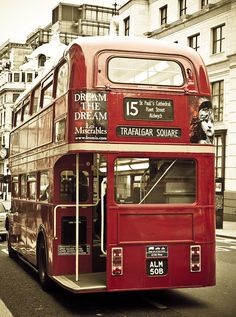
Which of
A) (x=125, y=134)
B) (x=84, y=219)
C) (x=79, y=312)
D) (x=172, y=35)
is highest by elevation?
(x=172, y=35)

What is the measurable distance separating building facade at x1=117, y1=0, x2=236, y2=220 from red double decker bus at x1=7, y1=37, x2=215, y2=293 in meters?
22.3

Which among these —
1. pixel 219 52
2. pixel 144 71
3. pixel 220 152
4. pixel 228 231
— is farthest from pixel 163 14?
pixel 144 71

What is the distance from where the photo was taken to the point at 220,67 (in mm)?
34312

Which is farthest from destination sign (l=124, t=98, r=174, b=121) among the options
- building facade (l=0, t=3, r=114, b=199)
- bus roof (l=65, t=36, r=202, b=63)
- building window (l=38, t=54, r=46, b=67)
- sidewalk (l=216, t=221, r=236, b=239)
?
building window (l=38, t=54, r=46, b=67)

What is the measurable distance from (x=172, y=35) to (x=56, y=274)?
30.5 m

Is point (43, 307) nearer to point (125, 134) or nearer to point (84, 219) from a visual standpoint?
point (84, 219)

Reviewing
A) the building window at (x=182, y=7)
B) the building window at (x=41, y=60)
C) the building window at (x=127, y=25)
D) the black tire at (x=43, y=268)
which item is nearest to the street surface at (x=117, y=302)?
the black tire at (x=43, y=268)

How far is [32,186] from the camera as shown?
1359cm

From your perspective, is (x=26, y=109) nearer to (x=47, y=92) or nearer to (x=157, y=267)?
(x=47, y=92)

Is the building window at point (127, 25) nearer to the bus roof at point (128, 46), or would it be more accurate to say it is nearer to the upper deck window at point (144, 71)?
the bus roof at point (128, 46)

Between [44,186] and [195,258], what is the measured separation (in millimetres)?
3531

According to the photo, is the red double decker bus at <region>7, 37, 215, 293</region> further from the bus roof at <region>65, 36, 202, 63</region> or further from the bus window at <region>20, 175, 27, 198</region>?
the bus window at <region>20, 175, 27, 198</region>

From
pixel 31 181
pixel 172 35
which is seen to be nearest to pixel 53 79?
pixel 31 181

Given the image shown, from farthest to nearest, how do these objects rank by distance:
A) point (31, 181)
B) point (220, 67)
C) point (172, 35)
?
1. point (172, 35)
2. point (220, 67)
3. point (31, 181)
